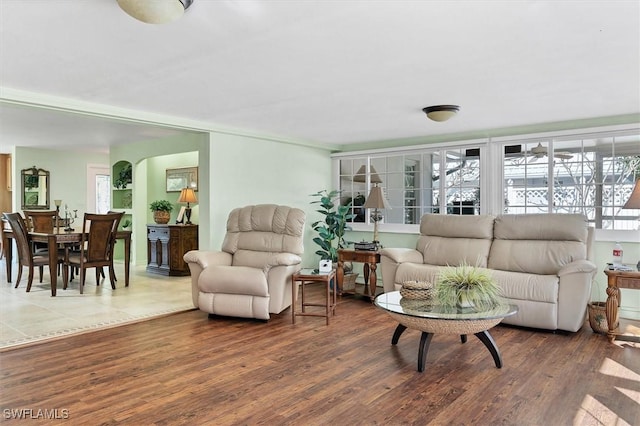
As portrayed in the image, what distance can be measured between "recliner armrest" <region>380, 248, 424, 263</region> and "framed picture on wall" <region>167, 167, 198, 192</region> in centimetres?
393

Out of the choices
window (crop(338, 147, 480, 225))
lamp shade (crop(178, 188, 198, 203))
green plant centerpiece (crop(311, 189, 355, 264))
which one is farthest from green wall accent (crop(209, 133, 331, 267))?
lamp shade (crop(178, 188, 198, 203))

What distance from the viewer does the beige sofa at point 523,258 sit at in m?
3.91

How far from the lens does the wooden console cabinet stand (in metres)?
6.85

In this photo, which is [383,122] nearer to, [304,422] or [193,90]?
[193,90]

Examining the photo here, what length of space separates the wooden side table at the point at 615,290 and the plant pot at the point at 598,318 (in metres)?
0.13

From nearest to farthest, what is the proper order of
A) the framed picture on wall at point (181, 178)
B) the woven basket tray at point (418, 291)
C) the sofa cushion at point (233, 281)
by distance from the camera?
1. the woven basket tray at point (418, 291)
2. the sofa cushion at point (233, 281)
3. the framed picture on wall at point (181, 178)

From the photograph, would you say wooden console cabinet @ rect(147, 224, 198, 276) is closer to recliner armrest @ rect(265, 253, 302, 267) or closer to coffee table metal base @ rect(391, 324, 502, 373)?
recliner armrest @ rect(265, 253, 302, 267)

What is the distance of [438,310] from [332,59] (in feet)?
6.14

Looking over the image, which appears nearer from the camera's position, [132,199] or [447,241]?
[447,241]

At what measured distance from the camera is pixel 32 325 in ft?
13.3

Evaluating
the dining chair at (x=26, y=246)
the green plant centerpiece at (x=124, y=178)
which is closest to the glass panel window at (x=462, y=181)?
the dining chair at (x=26, y=246)

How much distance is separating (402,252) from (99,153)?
7.03m

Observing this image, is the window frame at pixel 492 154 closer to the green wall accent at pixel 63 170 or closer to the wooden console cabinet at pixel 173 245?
the wooden console cabinet at pixel 173 245

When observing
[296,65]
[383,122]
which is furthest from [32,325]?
[383,122]
